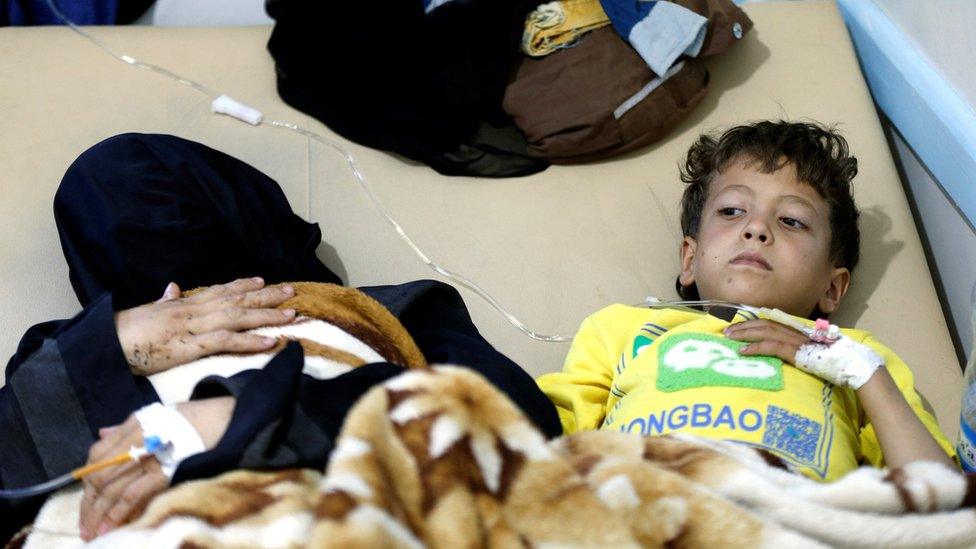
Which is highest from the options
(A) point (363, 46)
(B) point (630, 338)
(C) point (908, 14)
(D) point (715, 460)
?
(C) point (908, 14)

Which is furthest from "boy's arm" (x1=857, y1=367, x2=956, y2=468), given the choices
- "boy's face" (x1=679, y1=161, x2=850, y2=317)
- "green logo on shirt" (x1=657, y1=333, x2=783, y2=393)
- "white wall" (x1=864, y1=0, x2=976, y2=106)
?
"white wall" (x1=864, y1=0, x2=976, y2=106)

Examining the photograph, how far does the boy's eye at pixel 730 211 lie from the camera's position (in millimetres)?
1404

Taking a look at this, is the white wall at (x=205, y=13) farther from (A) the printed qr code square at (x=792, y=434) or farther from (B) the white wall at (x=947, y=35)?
(A) the printed qr code square at (x=792, y=434)

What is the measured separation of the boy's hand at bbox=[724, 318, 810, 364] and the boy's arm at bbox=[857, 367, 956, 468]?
0.30 ft

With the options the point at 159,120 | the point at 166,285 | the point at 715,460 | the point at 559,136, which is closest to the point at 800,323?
the point at 715,460

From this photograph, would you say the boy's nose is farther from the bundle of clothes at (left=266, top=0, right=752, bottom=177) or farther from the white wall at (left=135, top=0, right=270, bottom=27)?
the white wall at (left=135, top=0, right=270, bottom=27)

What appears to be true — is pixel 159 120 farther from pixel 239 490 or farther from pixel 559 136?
pixel 239 490

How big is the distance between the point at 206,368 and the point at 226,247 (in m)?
0.25

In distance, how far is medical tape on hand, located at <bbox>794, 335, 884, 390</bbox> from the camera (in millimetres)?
1172

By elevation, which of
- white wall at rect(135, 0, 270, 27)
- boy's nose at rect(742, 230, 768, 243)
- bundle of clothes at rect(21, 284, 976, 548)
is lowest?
→ bundle of clothes at rect(21, 284, 976, 548)

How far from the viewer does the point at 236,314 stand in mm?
1172

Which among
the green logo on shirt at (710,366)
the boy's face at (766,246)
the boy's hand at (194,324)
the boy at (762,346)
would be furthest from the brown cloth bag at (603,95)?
the boy's hand at (194,324)

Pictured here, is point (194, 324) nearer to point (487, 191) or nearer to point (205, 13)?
point (487, 191)

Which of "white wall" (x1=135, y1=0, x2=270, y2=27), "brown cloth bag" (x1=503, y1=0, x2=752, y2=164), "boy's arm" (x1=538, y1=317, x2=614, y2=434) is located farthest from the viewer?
"white wall" (x1=135, y1=0, x2=270, y2=27)
